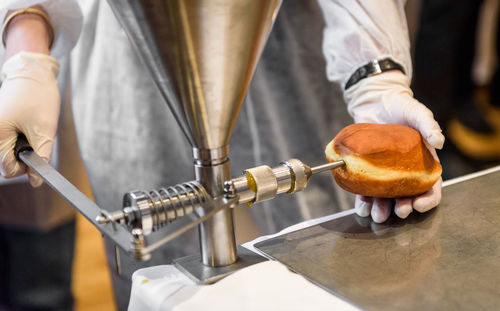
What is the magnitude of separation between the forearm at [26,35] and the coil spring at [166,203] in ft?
2.26

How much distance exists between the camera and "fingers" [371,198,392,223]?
76cm

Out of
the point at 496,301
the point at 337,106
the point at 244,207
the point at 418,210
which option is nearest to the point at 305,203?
the point at 244,207

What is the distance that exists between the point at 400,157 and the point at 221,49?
350 millimetres

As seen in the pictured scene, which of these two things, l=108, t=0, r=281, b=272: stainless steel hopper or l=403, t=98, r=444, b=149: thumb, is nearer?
l=108, t=0, r=281, b=272: stainless steel hopper

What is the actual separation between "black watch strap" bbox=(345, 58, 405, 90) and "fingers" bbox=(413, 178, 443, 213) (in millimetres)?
392

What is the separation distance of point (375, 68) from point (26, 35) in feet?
2.71

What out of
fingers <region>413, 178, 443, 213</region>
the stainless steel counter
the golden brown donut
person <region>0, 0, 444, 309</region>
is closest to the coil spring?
the stainless steel counter

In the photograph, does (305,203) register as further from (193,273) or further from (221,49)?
(221,49)

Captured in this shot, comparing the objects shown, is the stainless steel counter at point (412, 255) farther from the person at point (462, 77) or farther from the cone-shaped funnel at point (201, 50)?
the person at point (462, 77)

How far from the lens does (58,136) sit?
1.52 meters

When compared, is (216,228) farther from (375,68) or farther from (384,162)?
(375,68)

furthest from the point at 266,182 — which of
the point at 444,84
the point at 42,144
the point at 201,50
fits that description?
the point at 444,84

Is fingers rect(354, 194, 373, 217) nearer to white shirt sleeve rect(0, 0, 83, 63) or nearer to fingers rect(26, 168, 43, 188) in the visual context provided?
fingers rect(26, 168, 43, 188)

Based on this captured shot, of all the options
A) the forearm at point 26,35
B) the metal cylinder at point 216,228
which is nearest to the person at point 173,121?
the forearm at point 26,35
